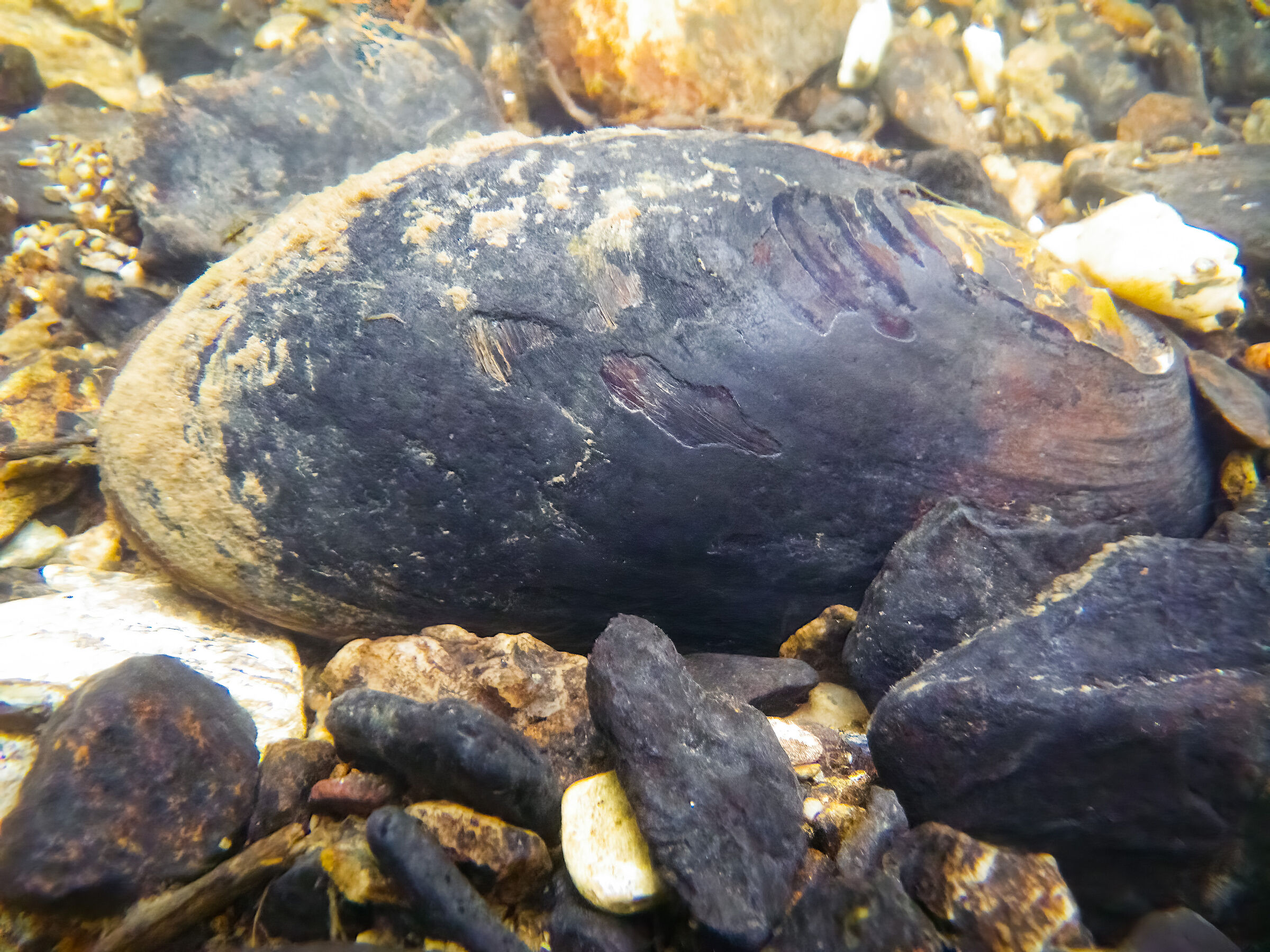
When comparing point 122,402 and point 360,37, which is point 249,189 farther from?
point 122,402

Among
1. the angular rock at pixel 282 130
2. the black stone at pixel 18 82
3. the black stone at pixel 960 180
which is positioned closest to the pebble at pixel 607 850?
the angular rock at pixel 282 130

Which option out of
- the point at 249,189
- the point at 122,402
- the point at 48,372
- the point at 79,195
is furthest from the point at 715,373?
the point at 79,195

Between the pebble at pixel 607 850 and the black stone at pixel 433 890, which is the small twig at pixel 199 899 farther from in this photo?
the pebble at pixel 607 850

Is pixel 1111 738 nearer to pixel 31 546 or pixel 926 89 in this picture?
pixel 31 546

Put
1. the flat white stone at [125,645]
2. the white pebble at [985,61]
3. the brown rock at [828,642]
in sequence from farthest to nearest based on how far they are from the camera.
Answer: the white pebble at [985,61] → the brown rock at [828,642] → the flat white stone at [125,645]

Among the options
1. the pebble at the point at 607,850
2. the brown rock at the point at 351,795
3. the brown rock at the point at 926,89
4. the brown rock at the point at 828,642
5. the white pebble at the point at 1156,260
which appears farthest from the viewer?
the brown rock at the point at 926,89

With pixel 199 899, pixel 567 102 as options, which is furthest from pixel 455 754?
pixel 567 102

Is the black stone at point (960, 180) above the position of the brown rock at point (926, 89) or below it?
below
